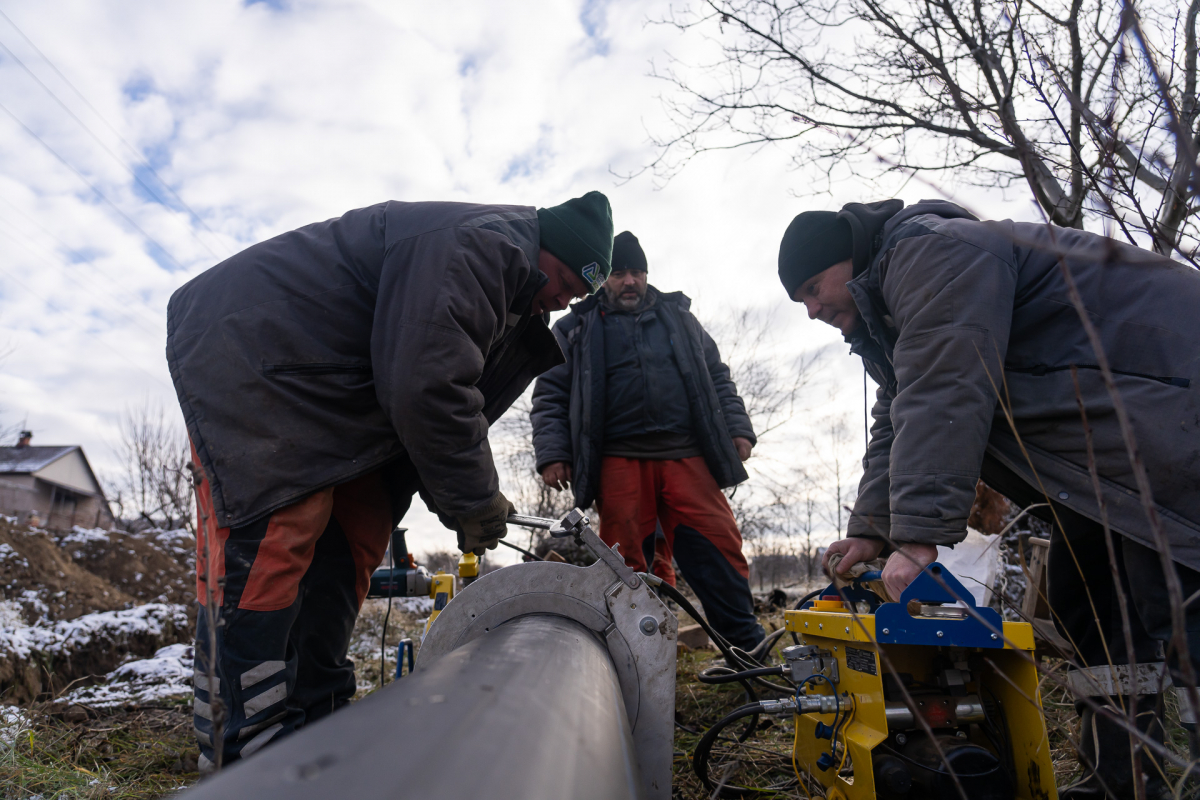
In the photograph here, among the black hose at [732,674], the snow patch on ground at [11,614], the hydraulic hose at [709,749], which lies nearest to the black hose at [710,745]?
the hydraulic hose at [709,749]

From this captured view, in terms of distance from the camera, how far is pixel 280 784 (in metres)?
0.39

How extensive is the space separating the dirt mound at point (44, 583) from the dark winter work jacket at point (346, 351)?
3983 millimetres

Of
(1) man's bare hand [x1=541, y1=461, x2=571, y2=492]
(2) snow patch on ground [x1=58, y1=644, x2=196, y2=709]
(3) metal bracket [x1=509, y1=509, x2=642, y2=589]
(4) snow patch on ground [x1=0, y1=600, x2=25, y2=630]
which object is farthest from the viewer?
(4) snow patch on ground [x1=0, y1=600, x2=25, y2=630]

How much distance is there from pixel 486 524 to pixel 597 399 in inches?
58.8

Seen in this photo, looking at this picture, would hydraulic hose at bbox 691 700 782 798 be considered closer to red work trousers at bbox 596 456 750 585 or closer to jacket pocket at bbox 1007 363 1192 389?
jacket pocket at bbox 1007 363 1192 389

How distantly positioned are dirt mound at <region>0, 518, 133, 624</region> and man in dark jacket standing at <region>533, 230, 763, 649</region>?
3.66 metres

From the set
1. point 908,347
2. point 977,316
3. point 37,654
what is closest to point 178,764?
point 37,654

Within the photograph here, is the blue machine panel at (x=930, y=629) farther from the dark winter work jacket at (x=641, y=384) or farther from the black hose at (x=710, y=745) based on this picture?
→ the dark winter work jacket at (x=641, y=384)

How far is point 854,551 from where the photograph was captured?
216 centimetres

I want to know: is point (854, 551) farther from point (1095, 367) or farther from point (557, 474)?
point (557, 474)

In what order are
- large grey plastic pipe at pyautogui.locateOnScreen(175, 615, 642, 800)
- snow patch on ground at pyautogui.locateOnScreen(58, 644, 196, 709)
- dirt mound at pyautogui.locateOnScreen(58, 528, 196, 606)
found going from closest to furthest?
large grey plastic pipe at pyautogui.locateOnScreen(175, 615, 642, 800) → snow patch on ground at pyautogui.locateOnScreen(58, 644, 196, 709) → dirt mound at pyautogui.locateOnScreen(58, 528, 196, 606)

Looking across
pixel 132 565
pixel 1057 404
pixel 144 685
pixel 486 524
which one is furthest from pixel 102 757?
pixel 132 565

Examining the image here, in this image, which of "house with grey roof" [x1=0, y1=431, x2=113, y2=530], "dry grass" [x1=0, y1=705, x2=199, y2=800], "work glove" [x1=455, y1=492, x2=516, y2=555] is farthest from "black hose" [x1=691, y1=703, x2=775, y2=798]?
"house with grey roof" [x1=0, y1=431, x2=113, y2=530]

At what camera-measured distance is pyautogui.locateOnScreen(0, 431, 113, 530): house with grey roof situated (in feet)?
104
